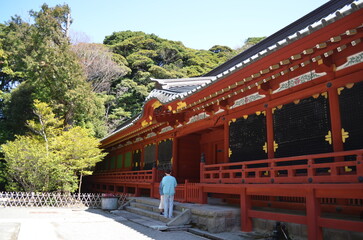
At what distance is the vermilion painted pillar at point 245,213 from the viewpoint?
24.5 ft

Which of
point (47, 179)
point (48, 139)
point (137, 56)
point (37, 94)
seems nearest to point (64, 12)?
point (37, 94)

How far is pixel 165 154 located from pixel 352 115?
9.67 m

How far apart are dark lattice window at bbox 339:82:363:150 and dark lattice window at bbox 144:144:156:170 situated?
11029mm

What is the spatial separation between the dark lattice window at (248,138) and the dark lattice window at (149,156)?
7.18m

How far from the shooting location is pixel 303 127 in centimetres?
718

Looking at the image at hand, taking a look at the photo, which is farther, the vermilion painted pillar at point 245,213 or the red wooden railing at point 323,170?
the vermilion painted pillar at point 245,213

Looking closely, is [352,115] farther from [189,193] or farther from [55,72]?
[55,72]

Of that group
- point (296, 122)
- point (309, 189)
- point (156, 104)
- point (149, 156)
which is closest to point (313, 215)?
point (309, 189)

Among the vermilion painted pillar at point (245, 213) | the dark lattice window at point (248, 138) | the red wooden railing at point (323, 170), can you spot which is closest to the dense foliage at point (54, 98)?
the dark lattice window at point (248, 138)

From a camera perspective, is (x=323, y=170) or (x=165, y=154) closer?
(x=323, y=170)

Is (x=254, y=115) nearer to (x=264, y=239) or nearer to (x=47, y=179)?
(x=264, y=239)

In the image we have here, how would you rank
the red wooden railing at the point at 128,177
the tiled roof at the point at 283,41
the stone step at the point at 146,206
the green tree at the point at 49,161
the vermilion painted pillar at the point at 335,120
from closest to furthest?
the tiled roof at the point at 283,41
the vermilion painted pillar at the point at 335,120
the stone step at the point at 146,206
the red wooden railing at the point at 128,177
the green tree at the point at 49,161

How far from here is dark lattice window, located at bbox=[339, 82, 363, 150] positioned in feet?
19.2

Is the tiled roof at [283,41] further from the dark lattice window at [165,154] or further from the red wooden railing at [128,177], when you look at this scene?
the red wooden railing at [128,177]
